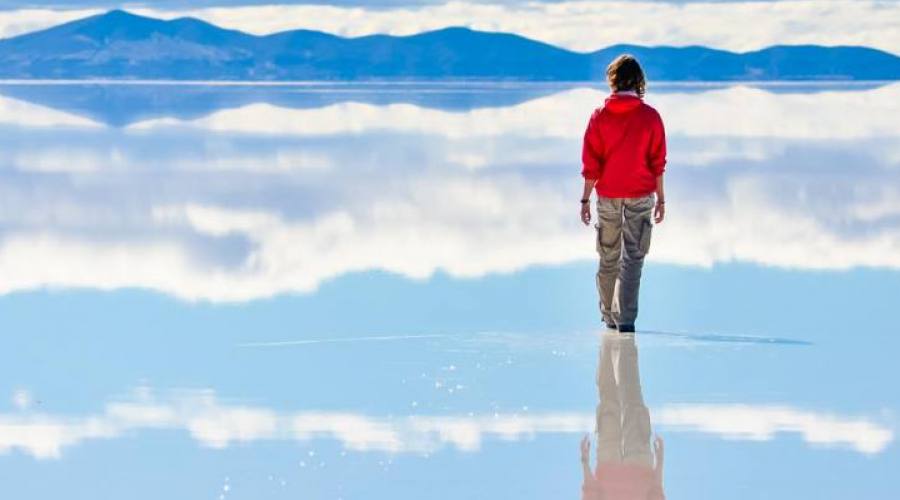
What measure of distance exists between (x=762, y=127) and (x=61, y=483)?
24.9 m

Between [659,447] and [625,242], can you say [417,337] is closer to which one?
[625,242]

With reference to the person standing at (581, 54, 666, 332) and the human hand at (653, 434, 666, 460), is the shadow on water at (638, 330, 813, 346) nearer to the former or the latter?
the person standing at (581, 54, 666, 332)

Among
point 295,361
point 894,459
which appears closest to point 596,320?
point 295,361

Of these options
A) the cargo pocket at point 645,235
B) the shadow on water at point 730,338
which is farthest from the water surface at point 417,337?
the cargo pocket at point 645,235

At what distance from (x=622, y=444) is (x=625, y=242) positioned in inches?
90.7

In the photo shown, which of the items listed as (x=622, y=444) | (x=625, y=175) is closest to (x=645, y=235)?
(x=625, y=175)

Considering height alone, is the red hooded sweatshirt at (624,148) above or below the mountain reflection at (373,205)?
above

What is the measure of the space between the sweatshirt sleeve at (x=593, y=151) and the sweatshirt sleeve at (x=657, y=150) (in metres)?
0.21

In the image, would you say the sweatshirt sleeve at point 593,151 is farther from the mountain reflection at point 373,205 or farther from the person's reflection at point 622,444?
the mountain reflection at point 373,205

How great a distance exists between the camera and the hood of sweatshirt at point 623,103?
7.21 metres

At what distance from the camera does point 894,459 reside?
4961 mm

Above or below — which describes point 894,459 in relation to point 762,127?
above

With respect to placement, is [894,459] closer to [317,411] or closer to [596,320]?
[317,411]

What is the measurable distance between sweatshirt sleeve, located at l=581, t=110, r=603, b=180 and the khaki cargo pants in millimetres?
122
